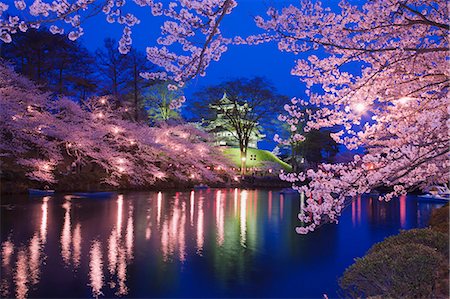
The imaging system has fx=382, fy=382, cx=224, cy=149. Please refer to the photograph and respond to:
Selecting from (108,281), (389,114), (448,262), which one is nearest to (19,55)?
(108,281)

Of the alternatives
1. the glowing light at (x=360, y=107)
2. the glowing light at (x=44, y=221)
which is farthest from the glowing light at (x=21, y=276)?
the glowing light at (x=360, y=107)

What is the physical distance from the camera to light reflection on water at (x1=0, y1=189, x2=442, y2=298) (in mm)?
6348

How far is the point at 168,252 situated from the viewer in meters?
8.69

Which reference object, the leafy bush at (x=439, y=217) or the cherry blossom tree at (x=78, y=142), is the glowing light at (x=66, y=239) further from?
the leafy bush at (x=439, y=217)

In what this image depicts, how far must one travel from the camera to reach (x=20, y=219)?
11.7 meters

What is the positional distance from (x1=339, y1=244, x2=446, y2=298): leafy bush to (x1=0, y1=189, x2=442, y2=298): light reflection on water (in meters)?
2.11

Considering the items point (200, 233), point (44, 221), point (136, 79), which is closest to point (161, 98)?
point (136, 79)

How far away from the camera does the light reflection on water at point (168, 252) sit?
6348mm

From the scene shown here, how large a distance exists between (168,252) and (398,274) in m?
5.58

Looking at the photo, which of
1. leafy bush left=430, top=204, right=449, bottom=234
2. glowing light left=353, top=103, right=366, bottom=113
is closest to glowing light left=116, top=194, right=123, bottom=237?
glowing light left=353, top=103, right=366, bottom=113

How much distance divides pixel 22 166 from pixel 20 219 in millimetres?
8325

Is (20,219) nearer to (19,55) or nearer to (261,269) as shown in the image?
(261,269)

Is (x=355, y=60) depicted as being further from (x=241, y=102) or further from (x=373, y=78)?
(x=241, y=102)

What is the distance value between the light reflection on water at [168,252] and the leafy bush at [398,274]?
2.11 metres
